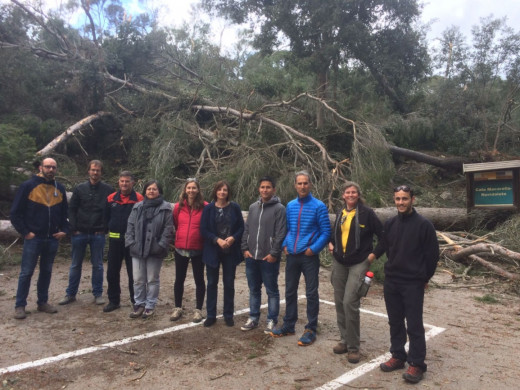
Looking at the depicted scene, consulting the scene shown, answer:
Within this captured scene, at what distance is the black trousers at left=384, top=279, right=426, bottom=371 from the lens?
3.42m

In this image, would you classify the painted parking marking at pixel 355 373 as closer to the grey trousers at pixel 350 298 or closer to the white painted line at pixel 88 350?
the grey trousers at pixel 350 298

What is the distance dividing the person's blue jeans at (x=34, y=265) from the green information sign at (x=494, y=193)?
349 inches

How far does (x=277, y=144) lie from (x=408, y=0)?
7.87m

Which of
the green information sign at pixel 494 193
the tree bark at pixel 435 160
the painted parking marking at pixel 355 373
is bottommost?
the painted parking marking at pixel 355 373

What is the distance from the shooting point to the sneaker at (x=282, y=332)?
432 centimetres

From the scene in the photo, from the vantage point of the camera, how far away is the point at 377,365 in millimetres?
3711

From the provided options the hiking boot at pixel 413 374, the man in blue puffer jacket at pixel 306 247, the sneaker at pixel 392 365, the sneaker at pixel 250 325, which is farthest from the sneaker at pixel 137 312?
the hiking boot at pixel 413 374

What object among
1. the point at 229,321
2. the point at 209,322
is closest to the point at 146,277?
the point at 209,322

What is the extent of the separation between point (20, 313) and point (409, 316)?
167 inches

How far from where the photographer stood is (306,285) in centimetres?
419

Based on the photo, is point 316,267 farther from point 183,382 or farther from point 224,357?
point 183,382

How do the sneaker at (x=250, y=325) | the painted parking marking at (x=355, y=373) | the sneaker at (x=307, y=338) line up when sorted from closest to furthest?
the painted parking marking at (x=355, y=373)
the sneaker at (x=307, y=338)
the sneaker at (x=250, y=325)

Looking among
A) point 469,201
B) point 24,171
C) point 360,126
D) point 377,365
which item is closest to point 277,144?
point 360,126

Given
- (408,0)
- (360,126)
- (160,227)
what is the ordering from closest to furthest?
(160,227), (360,126), (408,0)
